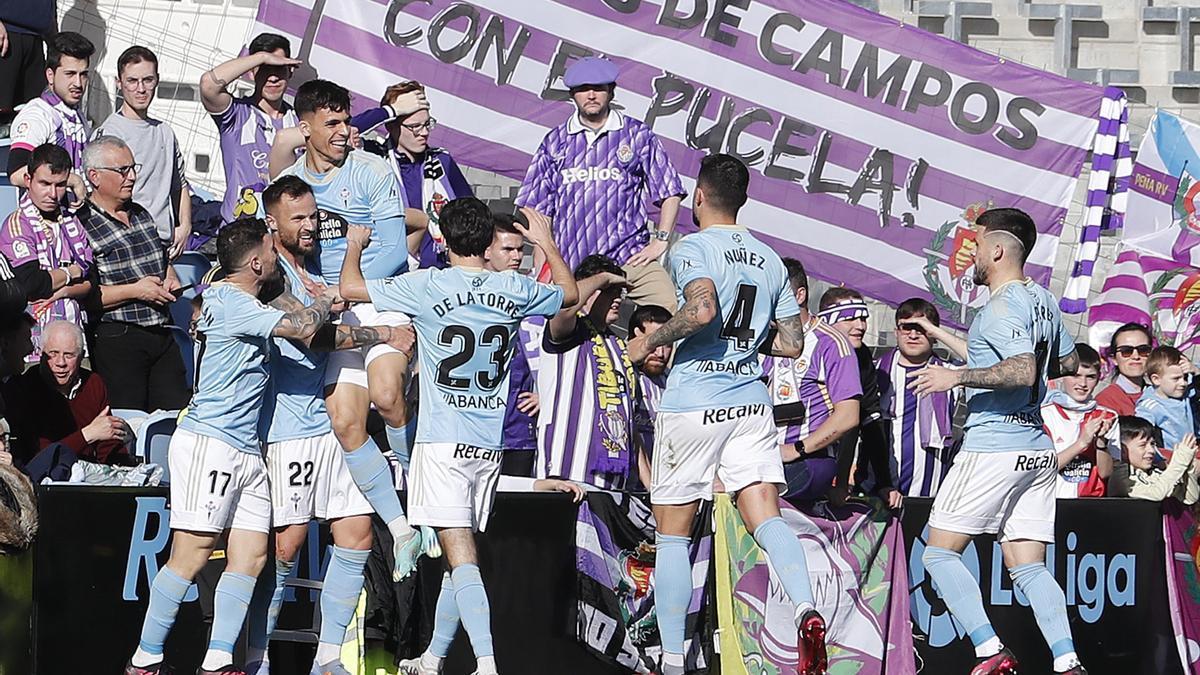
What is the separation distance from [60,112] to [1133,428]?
639 cm

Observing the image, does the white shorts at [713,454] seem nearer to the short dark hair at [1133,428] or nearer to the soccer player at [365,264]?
the soccer player at [365,264]

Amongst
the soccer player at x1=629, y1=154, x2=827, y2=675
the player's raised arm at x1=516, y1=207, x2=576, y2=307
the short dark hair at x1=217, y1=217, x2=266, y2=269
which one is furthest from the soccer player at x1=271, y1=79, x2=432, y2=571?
the soccer player at x1=629, y1=154, x2=827, y2=675

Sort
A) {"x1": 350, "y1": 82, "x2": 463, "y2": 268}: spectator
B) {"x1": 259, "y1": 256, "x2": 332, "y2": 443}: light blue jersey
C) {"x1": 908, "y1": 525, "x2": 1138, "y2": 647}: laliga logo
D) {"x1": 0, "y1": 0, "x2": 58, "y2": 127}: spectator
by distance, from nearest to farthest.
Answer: {"x1": 259, "y1": 256, "x2": 332, "y2": 443}: light blue jersey < {"x1": 908, "y1": 525, "x2": 1138, "y2": 647}: laliga logo < {"x1": 350, "y1": 82, "x2": 463, "y2": 268}: spectator < {"x1": 0, "y1": 0, "x2": 58, "y2": 127}: spectator

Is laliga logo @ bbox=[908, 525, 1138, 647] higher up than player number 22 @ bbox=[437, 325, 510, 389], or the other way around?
player number 22 @ bbox=[437, 325, 510, 389]

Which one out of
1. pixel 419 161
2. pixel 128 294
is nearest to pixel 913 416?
pixel 419 161

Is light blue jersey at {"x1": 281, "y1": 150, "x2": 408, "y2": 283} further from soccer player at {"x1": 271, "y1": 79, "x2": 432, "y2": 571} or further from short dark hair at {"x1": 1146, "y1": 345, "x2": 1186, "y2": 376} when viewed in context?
short dark hair at {"x1": 1146, "y1": 345, "x2": 1186, "y2": 376}

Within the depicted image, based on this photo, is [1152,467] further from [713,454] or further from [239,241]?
[239,241]

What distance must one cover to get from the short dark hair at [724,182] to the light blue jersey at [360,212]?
1467 mm

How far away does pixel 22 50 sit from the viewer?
10016 millimetres

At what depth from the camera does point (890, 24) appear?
11.1 meters

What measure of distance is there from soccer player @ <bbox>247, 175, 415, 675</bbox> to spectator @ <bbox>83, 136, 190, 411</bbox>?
57.0 inches

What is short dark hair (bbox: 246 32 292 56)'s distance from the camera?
9.47 meters

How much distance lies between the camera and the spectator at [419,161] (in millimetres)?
9344

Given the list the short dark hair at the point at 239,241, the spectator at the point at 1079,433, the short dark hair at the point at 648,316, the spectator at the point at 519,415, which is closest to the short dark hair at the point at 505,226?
the spectator at the point at 519,415
